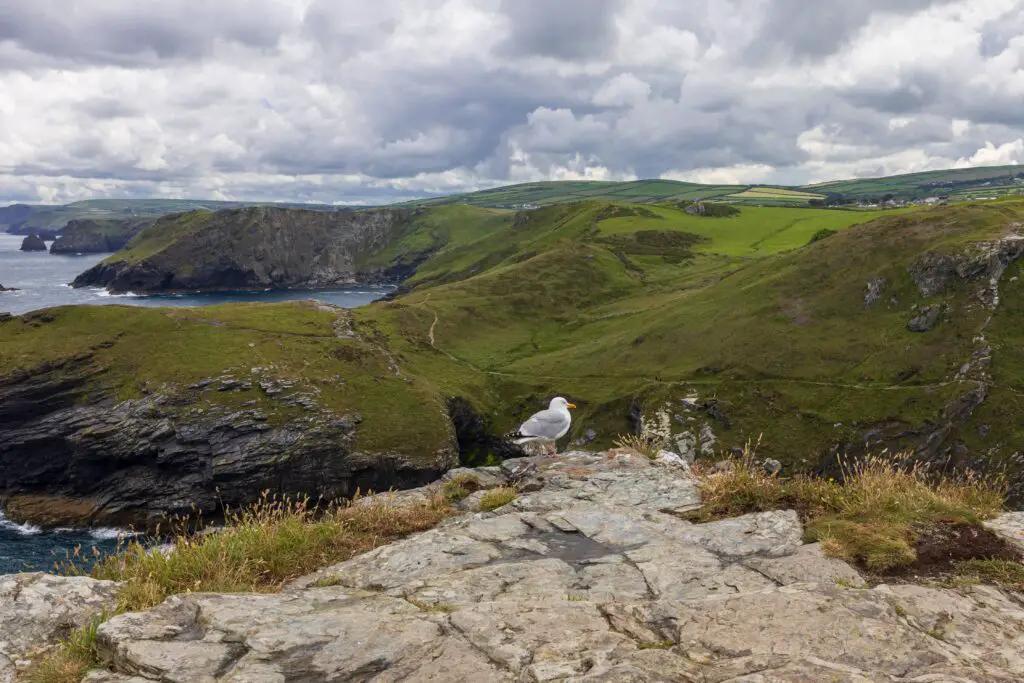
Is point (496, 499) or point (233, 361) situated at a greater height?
point (496, 499)

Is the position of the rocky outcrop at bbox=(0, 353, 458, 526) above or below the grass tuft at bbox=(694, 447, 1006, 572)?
below

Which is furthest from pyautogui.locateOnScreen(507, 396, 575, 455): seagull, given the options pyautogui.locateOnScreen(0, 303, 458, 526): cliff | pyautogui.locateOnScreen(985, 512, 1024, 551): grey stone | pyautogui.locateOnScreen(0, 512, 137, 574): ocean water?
pyautogui.locateOnScreen(0, 303, 458, 526): cliff

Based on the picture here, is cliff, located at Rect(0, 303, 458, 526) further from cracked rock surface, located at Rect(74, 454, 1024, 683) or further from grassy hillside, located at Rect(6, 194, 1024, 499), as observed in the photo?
cracked rock surface, located at Rect(74, 454, 1024, 683)

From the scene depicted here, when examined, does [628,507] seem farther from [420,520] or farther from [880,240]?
[880,240]

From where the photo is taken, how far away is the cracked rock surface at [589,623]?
6.19m

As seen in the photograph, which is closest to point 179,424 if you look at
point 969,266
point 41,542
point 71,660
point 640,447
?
point 41,542

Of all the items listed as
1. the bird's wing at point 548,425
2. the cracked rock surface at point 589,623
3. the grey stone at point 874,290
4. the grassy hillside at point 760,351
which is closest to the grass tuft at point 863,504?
the cracked rock surface at point 589,623

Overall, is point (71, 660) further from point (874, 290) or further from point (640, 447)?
point (874, 290)

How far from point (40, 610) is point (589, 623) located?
23.9ft

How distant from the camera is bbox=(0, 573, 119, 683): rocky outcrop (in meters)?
7.39

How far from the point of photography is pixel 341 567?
10.2 m

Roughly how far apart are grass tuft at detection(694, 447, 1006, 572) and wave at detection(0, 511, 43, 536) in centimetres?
9350

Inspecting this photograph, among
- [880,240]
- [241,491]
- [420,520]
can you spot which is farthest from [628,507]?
[880,240]

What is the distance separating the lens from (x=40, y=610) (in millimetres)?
8023
